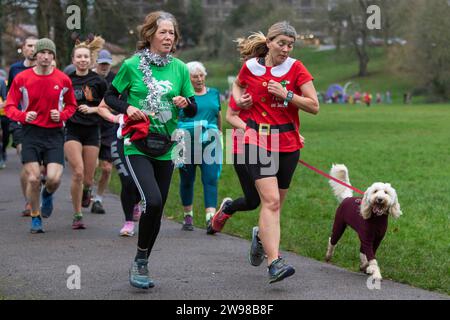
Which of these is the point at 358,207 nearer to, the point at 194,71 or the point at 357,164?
the point at 194,71

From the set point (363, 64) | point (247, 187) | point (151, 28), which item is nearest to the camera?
point (151, 28)

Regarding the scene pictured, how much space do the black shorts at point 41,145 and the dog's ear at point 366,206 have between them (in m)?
4.02

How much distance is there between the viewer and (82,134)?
36.3 ft

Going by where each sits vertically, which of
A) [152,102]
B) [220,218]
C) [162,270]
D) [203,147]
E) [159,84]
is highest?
[159,84]

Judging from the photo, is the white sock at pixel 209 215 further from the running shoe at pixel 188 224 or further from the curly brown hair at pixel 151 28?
the curly brown hair at pixel 151 28

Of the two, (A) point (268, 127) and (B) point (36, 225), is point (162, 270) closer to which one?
(A) point (268, 127)

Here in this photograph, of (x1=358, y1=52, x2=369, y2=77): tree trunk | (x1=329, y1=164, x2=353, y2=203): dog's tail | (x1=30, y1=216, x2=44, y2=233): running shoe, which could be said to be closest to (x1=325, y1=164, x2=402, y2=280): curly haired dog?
(x1=329, y1=164, x2=353, y2=203): dog's tail

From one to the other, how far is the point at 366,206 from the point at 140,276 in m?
2.08

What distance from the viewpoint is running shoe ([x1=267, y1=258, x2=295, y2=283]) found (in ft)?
22.8

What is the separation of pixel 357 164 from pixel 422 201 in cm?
721

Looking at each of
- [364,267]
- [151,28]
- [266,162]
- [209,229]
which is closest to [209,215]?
[209,229]
